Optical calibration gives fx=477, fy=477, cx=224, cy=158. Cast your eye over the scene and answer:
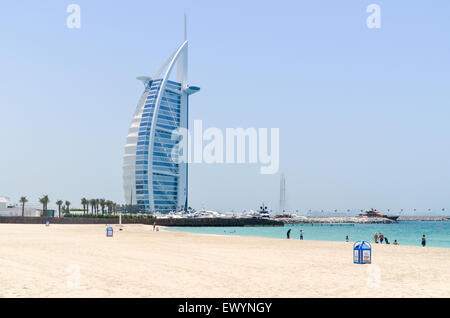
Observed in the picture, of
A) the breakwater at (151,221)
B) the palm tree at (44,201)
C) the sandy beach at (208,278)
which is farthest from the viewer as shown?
the palm tree at (44,201)

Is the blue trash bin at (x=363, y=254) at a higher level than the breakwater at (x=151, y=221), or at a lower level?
higher

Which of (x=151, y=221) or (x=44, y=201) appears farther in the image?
(x=44, y=201)

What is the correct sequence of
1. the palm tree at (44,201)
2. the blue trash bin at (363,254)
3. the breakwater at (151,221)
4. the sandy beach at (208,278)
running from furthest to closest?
the palm tree at (44,201) → the breakwater at (151,221) → the blue trash bin at (363,254) → the sandy beach at (208,278)

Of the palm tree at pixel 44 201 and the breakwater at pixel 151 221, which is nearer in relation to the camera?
the breakwater at pixel 151 221

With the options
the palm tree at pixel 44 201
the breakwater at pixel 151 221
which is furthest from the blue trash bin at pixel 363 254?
the palm tree at pixel 44 201

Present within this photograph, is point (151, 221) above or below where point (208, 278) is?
below

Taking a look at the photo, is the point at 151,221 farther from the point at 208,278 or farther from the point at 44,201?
the point at 208,278

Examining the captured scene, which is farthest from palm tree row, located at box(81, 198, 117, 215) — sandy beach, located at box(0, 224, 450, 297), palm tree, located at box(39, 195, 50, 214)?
sandy beach, located at box(0, 224, 450, 297)

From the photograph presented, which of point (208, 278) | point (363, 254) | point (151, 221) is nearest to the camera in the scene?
point (208, 278)

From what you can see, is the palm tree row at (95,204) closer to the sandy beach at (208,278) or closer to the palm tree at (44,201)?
the palm tree at (44,201)

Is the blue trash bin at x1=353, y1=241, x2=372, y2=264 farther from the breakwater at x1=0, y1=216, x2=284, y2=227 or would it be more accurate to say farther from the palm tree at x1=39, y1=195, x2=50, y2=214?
the palm tree at x1=39, y1=195, x2=50, y2=214

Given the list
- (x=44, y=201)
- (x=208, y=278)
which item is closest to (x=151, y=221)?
(x=44, y=201)
